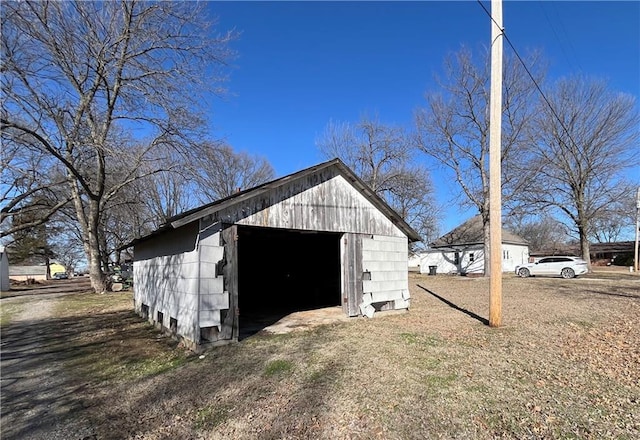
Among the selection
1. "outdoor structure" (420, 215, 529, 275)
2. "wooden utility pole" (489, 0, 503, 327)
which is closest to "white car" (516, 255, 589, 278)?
"outdoor structure" (420, 215, 529, 275)

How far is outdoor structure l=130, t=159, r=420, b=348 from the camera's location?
7488 millimetres

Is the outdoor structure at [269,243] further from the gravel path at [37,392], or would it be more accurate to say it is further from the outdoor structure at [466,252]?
the outdoor structure at [466,252]

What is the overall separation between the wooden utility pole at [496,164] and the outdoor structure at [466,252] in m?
26.3

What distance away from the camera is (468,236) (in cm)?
3584

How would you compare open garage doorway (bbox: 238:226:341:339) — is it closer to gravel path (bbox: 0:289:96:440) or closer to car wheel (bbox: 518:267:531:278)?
gravel path (bbox: 0:289:96:440)

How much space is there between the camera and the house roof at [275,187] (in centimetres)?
725

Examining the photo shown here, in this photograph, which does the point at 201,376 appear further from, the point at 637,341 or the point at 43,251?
the point at 43,251

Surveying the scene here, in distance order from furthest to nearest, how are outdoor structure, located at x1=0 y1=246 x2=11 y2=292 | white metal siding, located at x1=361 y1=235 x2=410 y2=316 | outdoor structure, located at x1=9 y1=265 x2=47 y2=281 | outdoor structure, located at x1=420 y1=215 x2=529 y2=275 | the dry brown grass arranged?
outdoor structure, located at x1=9 y1=265 x2=47 y2=281
outdoor structure, located at x1=420 y1=215 x2=529 y2=275
outdoor structure, located at x1=0 y1=246 x2=11 y2=292
white metal siding, located at x1=361 y1=235 x2=410 y2=316
the dry brown grass

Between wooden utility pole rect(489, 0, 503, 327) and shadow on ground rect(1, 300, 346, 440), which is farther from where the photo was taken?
wooden utility pole rect(489, 0, 503, 327)

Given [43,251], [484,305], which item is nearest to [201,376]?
[484,305]

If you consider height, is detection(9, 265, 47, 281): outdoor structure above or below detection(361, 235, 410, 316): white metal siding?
below

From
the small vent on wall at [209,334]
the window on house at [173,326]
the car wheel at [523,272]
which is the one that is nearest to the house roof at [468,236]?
the car wheel at [523,272]

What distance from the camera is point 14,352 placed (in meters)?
7.79

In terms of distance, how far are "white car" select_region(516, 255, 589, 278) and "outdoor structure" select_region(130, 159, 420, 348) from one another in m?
16.9
